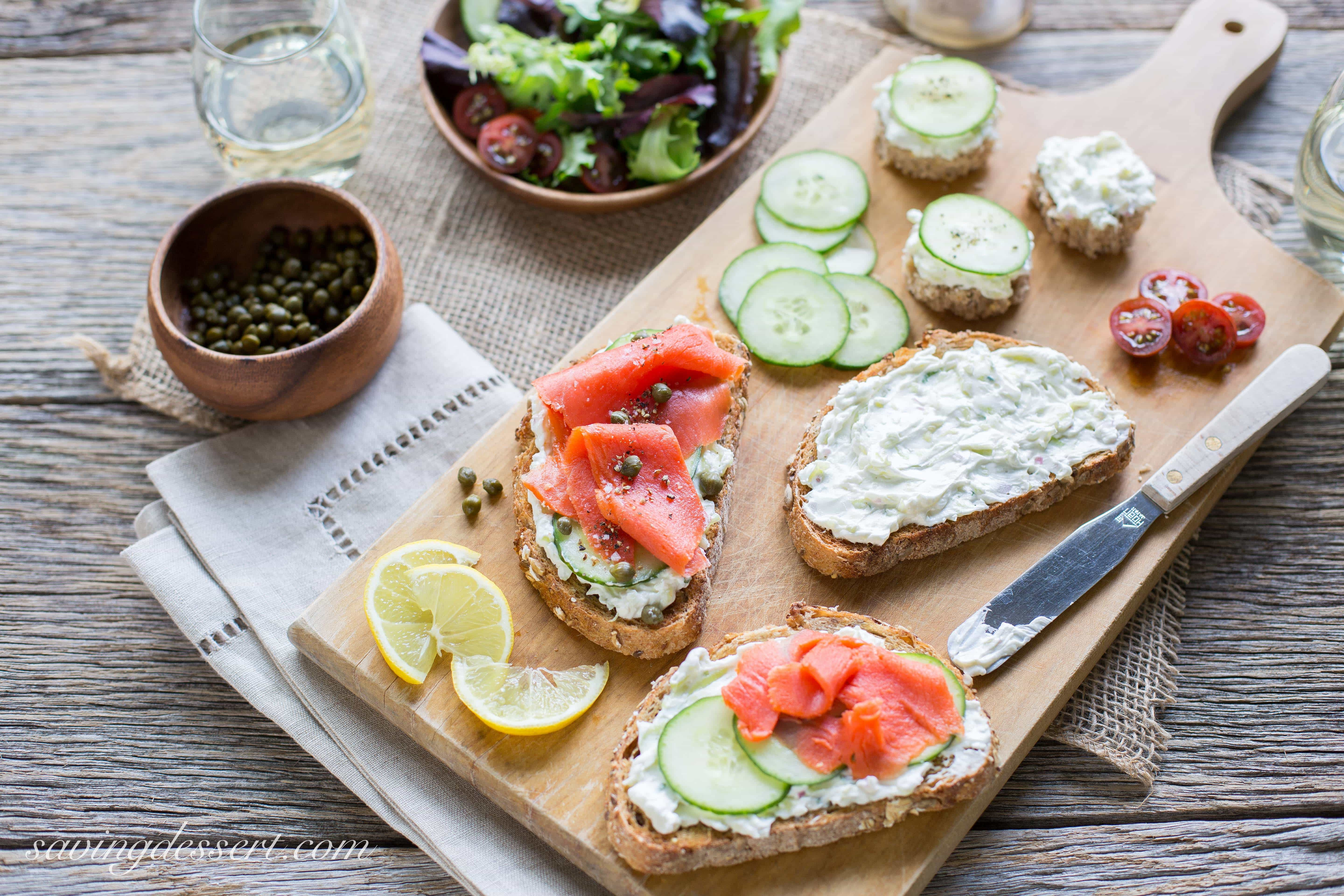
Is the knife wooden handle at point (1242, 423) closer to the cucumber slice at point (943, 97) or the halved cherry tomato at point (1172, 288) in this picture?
the halved cherry tomato at point (1172, 288)

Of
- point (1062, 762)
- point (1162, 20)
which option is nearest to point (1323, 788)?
point (1062, 762)

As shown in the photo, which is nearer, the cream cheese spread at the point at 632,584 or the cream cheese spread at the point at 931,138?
the cream cheese spread at the point at 632,584

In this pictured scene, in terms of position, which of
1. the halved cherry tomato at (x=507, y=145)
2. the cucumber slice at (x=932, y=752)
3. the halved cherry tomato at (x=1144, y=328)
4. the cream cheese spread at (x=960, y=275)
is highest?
the halved cherry tomato at (x=1144, y=328)

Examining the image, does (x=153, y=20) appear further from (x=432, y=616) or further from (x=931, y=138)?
(x=931, y=138)

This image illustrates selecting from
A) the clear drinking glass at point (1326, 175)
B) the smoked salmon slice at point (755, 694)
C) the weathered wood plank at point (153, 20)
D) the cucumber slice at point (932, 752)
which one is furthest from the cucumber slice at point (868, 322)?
the weathered wood plank at point (153, 20)

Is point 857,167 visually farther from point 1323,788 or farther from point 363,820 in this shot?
point 363,820

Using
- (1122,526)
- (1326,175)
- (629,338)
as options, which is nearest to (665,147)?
(629,338)
